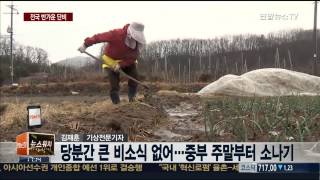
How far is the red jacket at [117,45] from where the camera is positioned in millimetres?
3051

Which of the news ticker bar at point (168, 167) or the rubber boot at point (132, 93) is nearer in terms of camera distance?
the news ticker bar at point (168, 167)

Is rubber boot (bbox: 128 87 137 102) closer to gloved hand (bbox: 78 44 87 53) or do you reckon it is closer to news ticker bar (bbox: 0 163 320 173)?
gloved hand (bbox: 78 44 87 53)

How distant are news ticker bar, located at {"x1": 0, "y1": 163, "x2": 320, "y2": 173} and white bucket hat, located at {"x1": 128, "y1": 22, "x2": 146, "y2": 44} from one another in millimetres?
820

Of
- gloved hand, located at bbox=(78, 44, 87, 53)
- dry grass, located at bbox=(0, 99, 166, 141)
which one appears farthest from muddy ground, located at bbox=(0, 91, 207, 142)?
gloved hand, located at bbox=(78, 44, 87, 53)

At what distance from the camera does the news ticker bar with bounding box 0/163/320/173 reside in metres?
2.49

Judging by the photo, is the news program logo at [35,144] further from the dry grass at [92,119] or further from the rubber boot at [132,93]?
the rubber boot at [132,93]

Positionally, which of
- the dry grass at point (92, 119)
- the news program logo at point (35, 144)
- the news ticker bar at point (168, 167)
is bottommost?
the news ticker bar at point (168, 167)

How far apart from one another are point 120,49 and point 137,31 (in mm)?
239

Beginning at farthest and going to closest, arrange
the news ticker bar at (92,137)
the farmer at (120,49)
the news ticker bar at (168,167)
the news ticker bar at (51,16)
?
the farmer at (120,49) → the news ticker bar at (51,16) → the news ticker bar at (92,137) → the news ticker bar at (168,167)

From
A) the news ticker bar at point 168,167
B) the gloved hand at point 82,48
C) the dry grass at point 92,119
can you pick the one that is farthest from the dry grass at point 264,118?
the gloved hand at point 82,48

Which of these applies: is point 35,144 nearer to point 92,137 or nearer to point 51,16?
point 92,137

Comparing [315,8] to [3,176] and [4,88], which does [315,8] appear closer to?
[3,176]

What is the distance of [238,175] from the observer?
2480 mm

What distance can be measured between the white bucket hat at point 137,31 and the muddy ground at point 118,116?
1.53 ft
